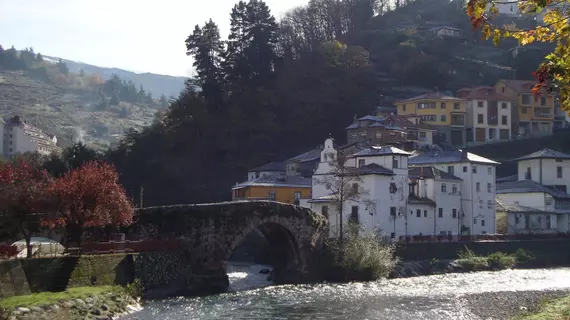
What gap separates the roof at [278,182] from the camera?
258 feet

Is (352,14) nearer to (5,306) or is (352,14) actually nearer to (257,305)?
(257,305)

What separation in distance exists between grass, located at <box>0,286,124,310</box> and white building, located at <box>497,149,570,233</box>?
5411 centimetres

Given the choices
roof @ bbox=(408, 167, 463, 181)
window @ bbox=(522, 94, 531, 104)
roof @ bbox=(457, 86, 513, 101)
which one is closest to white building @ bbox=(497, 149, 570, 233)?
roof @ bbox=(408, 167, 463, 181)

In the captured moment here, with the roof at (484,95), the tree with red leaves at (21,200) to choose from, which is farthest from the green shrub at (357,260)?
the roof at (484,95)

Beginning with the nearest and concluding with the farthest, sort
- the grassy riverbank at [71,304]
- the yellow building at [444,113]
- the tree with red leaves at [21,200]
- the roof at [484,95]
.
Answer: the grassy riverbank at [71,304] → the tree with red leaves at [21,200] → the yellow building at [444,113] → the roof at [484,95]

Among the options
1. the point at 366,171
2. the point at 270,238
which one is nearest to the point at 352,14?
the point at 366,171

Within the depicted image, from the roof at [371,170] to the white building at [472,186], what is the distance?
11.4m

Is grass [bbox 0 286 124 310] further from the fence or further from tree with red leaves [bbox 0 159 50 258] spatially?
tree with red leaves [bbox 0 159 50 258]

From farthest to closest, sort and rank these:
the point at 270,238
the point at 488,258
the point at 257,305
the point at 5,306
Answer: the point at 488,258 < the point at 270,238 < the point at 257,305 < the point at 5,306

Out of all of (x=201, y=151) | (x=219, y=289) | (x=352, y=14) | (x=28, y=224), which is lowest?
Result: (x=219, y=289)

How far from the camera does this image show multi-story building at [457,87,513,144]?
104688mm

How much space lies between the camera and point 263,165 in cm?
9069

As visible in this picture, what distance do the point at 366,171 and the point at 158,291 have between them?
25706mm

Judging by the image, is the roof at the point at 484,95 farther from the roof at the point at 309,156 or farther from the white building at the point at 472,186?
the white building at the point at 472,186
